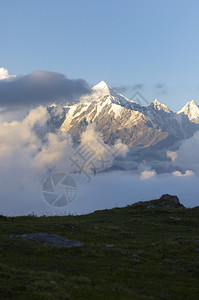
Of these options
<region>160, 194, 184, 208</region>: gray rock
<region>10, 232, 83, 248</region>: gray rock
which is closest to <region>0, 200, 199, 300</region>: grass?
<region>10, 232, 83, 248</region>: gray rock

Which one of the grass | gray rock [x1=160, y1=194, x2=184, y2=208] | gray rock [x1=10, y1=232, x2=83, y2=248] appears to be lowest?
the grass

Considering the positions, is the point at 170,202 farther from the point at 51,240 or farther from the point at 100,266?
the point at 100,266

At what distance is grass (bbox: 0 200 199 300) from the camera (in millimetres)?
18375

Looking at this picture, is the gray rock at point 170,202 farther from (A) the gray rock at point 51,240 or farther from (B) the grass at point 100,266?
(A) the gray rock at point 51,240

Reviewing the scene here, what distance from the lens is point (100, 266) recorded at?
78.5 feet

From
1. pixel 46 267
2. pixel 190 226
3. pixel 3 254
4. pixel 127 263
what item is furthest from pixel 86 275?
pixel 190 226

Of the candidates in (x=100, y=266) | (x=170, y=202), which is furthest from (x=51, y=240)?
(x=170, y=202)

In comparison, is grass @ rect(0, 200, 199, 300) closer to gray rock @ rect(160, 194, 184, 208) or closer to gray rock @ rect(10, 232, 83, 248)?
gray rock @ rect(10, 232, 83, 248)

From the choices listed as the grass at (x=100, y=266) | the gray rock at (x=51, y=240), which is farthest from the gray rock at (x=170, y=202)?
the gray rock at (x=51, y=240)

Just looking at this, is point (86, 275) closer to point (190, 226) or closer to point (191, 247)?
point (191, 247)

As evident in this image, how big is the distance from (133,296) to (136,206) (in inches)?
1760

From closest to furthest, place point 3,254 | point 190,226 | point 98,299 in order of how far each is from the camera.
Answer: point 98,299 < point 3,254 < point 190,226

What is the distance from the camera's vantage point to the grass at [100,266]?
18.4m

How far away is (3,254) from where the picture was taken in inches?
989
